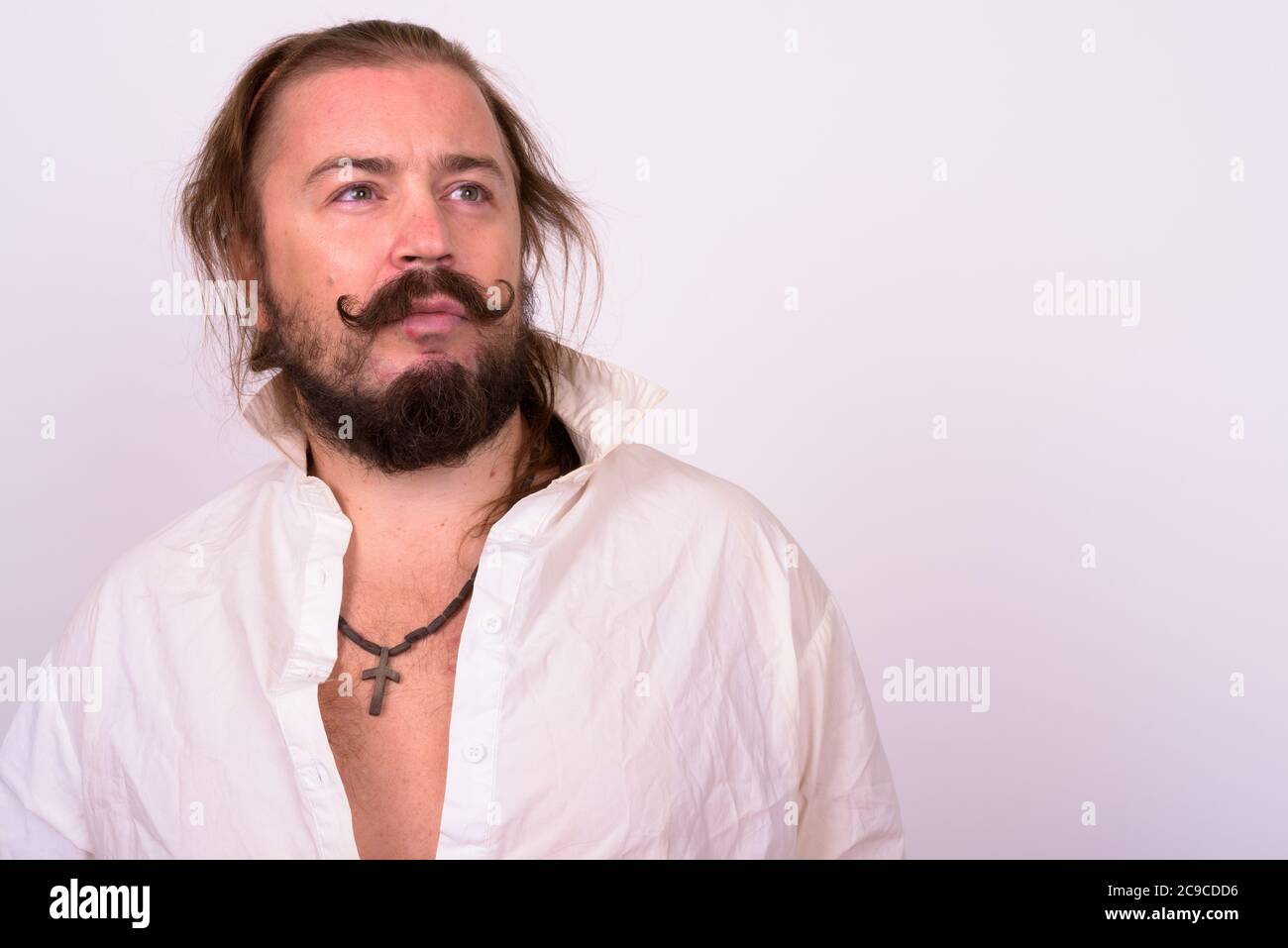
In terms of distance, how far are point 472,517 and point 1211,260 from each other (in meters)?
1.91

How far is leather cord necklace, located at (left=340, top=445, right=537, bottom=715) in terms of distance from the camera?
7.22ft

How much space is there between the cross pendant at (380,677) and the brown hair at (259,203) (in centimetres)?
27

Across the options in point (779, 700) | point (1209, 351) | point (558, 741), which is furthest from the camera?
point (1209, 351)

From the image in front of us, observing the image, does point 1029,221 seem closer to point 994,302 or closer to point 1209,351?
point 994,302

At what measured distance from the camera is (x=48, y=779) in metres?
2.34

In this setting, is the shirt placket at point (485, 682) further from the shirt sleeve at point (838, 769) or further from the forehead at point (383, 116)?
the forehead at point (383, 116)

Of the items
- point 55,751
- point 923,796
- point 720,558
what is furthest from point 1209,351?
point 55,751

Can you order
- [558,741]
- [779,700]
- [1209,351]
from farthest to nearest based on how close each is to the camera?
[1209,351] → [779,700] → [558,741]

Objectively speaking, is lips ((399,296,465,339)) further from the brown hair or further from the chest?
the chest

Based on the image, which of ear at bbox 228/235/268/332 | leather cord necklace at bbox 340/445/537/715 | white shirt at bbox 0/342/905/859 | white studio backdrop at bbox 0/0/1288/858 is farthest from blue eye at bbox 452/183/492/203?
white studio backdrop at bbox 0/0/1288/858

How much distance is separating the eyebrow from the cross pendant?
0.79 meters

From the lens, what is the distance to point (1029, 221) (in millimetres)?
3219

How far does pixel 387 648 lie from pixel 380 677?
6 centimetres

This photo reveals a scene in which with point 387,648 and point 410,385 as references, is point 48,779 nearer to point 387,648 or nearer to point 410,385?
point 387,648
